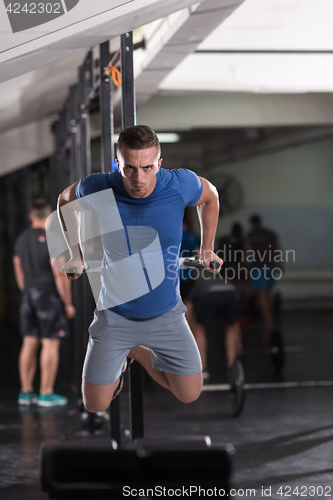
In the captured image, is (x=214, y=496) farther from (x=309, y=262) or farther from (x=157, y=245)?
(x=309, y=262)

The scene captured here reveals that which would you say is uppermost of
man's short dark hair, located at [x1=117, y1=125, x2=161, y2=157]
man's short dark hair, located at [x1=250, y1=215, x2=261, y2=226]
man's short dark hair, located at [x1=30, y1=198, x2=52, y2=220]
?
man's short dark hair, located at [x1=117, y1=125, x2=161, y2=157]

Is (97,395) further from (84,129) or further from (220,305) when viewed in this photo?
(220,305)

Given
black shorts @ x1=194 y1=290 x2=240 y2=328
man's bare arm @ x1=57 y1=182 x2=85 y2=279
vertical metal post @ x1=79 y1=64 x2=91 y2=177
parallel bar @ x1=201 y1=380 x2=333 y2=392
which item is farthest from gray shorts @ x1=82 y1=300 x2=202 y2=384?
parallel bar @ x1=201 y1=380 x2=333 y2=392

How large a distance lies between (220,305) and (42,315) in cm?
147

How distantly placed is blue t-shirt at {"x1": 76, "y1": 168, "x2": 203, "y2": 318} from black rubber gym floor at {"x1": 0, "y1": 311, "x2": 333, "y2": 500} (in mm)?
740

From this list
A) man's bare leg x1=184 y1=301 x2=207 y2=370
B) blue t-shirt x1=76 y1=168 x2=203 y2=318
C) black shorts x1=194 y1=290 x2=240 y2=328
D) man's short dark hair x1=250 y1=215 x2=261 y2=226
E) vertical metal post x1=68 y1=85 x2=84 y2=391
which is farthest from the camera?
man's short dark hair x1=250 y1=215 x2=261 y2=226

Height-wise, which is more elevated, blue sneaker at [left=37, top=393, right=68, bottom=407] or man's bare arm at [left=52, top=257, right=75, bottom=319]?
man's bare arm at [left=52, top=257, right=75, bottom=319]

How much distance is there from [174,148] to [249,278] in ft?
5.57

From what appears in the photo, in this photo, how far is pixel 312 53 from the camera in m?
4.29

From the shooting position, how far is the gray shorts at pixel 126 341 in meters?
2.20

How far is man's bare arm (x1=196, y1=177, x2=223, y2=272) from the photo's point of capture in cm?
230

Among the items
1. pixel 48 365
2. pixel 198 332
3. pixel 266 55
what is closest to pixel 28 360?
pixel 48 365

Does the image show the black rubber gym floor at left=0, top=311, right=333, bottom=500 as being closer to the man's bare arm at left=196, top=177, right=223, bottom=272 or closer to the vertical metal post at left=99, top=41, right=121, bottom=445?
the vertical metal post at left=99, top=41, right=121, bottom=445

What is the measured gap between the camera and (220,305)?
4.59 m
